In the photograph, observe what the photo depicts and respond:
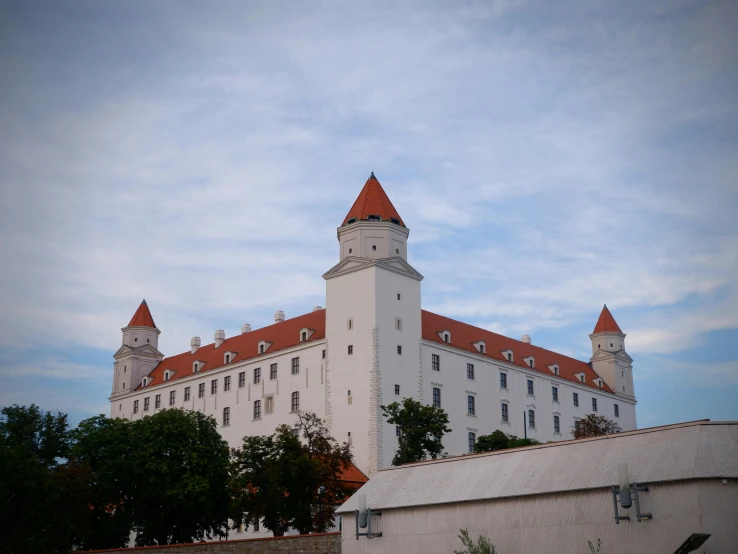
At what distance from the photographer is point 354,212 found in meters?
66.9

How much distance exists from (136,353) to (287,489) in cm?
4875

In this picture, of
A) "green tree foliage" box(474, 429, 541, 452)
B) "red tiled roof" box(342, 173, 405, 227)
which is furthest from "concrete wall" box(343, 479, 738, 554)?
"red tiled roof" box(342, 173, 405, 227)

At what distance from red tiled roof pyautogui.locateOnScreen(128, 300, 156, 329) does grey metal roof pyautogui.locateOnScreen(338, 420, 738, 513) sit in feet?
206

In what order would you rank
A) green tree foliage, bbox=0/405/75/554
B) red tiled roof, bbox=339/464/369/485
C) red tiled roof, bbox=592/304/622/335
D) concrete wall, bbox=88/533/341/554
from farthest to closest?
red tiled roof, bbox=592/304/622/335
red tiled roof, bbox=339/464/369/485
green tree foliage, bbox=0/405/75/554
concrete wall, bbox=88/533/341/554

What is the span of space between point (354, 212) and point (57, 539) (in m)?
32.8

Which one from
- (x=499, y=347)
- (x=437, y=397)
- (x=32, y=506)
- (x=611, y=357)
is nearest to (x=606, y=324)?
(x=611, y=357)

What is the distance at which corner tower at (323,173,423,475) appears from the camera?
202 ft

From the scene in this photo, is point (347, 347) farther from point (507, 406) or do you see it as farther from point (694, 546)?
point (694, 546)

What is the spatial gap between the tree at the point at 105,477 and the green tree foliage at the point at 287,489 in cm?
637

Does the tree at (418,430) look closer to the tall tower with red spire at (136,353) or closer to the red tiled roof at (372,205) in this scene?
the red tiled roof at (372,205)

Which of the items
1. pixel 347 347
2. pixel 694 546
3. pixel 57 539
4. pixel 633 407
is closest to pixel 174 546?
pixel 57 539

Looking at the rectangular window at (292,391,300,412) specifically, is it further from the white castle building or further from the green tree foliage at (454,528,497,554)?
the green tree foliage at (454,528,497,554)

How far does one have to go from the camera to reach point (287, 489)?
147ft

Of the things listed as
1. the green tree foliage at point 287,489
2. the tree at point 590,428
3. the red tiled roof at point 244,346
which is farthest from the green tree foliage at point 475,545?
the tree at point 590,428
